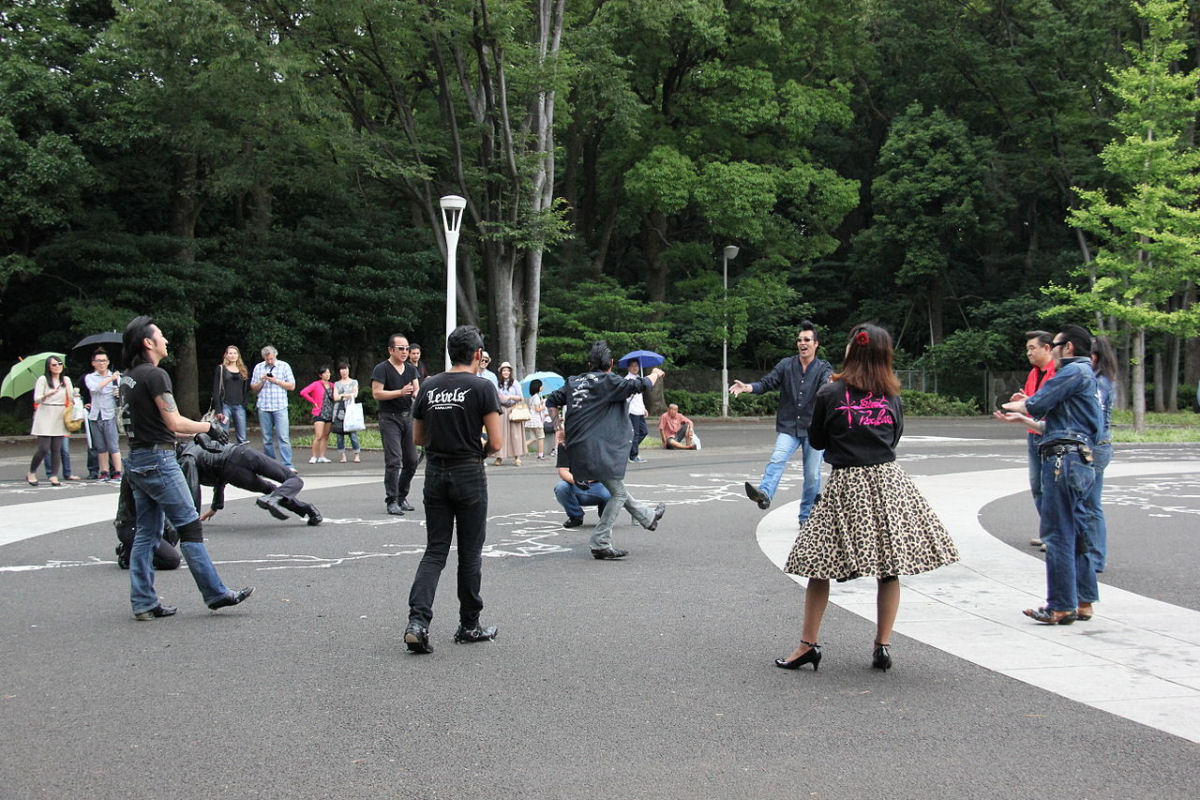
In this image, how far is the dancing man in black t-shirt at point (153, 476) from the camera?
6.47 m

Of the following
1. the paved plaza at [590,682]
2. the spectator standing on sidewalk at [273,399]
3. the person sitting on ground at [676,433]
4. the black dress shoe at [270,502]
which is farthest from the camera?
the person sitting on ground at [676,433]

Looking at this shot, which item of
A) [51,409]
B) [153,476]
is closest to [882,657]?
[153,476]

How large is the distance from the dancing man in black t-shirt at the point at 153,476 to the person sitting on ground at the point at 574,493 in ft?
11.1

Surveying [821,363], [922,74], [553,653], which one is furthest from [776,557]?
[922,74]

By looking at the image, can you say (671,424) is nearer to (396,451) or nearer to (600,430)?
(396,451)

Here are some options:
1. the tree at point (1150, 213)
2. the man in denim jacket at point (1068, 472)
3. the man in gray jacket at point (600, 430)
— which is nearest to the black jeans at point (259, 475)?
the man in gray jacket at point (600, 430)

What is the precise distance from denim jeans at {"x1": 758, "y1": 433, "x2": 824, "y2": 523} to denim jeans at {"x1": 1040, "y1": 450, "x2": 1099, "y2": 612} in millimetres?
3480

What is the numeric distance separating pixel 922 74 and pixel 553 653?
1568 inches

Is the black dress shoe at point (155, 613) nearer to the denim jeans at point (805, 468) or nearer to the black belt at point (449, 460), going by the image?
the black belt at point (449, 460)

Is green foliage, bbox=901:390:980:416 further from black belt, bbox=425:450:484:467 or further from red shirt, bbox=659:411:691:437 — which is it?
black belt, bbox=425:450:484:467

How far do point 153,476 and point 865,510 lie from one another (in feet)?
14.3

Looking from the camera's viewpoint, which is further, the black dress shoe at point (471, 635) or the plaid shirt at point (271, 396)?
the plaid shirt at point (271, 396)

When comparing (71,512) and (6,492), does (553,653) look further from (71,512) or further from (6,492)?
(6,492)

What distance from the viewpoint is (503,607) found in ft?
22.5
